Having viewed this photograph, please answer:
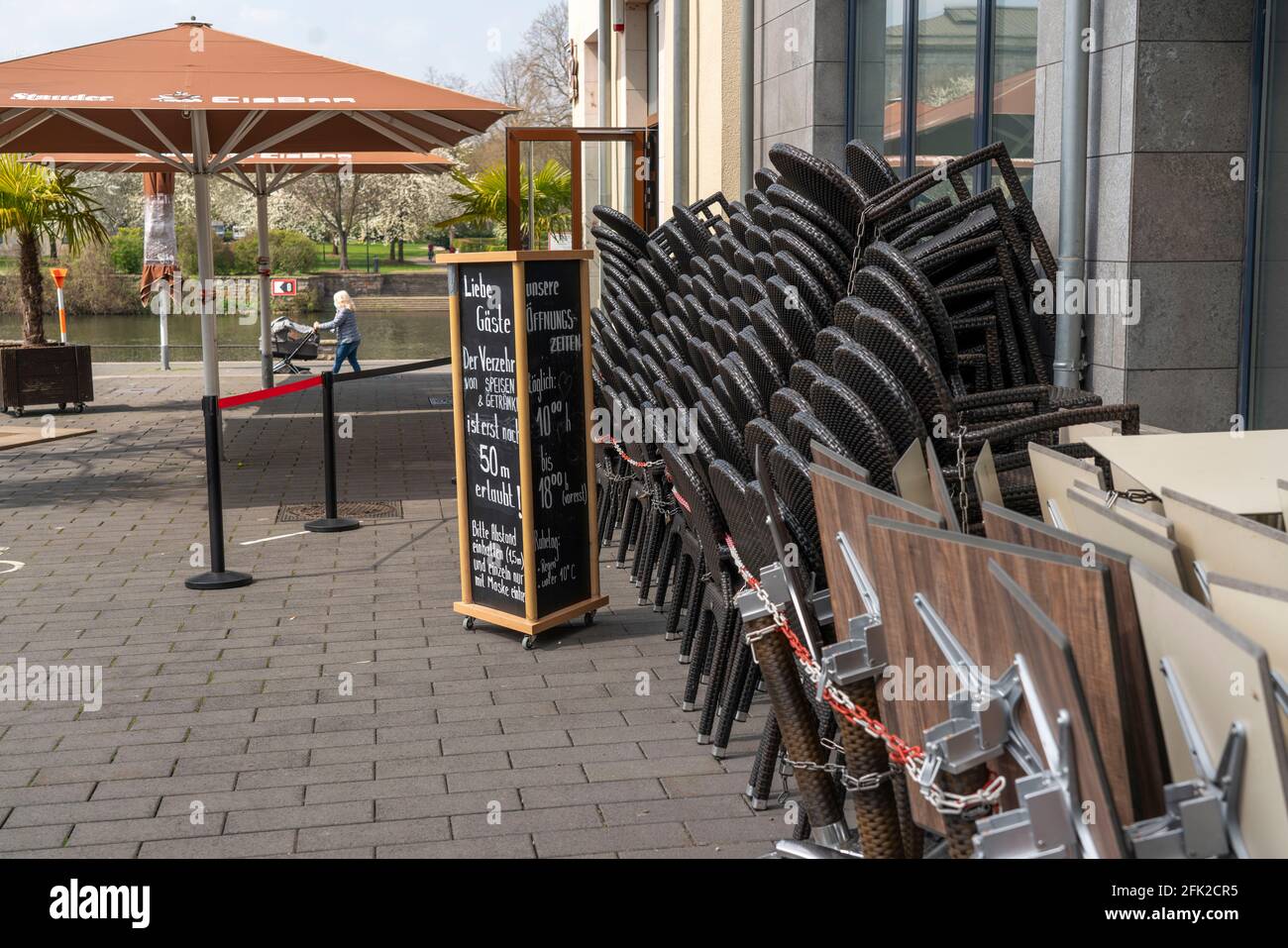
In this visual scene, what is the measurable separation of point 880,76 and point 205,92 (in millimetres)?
4841

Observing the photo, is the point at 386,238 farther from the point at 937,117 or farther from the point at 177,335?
the point at 937,117

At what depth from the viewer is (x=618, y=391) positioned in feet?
26.3

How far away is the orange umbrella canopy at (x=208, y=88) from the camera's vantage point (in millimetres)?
10203

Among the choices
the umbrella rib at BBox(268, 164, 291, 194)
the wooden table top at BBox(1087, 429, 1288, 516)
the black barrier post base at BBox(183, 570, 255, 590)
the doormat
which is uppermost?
the umbrella rib at BBox(268, 164, 291, 194)

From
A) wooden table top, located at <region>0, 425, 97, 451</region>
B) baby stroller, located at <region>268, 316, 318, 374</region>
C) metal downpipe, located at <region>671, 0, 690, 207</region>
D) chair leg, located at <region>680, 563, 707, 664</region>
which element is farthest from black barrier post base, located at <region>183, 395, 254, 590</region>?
baby stroller, located at <region>268, 316, 318, 374</region>

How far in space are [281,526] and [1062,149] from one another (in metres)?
5.93

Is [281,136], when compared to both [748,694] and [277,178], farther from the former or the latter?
[277,178]

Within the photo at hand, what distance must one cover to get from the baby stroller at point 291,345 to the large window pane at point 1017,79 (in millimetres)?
17086

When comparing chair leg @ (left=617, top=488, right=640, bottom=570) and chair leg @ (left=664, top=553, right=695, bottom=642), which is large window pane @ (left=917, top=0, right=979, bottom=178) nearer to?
chair leg @ (left=617, top=488, right=640, bottom=570)

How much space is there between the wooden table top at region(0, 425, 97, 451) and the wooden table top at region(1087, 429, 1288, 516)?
12678mm

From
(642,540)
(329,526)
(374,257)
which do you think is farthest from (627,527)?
(374,257)

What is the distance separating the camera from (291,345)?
2486 centimetres

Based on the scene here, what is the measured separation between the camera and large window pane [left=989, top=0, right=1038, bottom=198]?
7.03 metres
